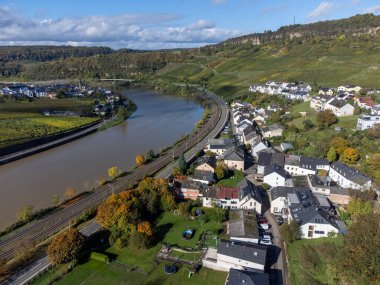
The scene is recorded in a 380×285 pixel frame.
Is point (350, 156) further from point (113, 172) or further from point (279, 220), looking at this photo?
point (113, 172)

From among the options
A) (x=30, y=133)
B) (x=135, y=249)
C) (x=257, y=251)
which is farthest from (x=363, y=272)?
(x=30, y=133)

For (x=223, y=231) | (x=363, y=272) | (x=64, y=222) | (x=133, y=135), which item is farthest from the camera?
(x=133, y=135)

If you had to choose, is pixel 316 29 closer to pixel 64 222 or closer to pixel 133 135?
pixel 133 135

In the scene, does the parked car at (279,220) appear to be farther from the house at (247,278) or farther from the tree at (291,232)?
the house at (247,278)

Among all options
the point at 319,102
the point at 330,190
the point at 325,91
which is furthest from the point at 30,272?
the point at 325,91

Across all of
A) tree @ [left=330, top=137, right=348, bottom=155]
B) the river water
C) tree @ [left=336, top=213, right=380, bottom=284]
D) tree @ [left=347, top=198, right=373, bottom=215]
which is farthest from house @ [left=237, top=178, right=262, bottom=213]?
the river water

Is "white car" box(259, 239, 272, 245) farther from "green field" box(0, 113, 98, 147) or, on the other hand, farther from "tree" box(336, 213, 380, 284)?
"green field" box(0, 113, 98, 147)
